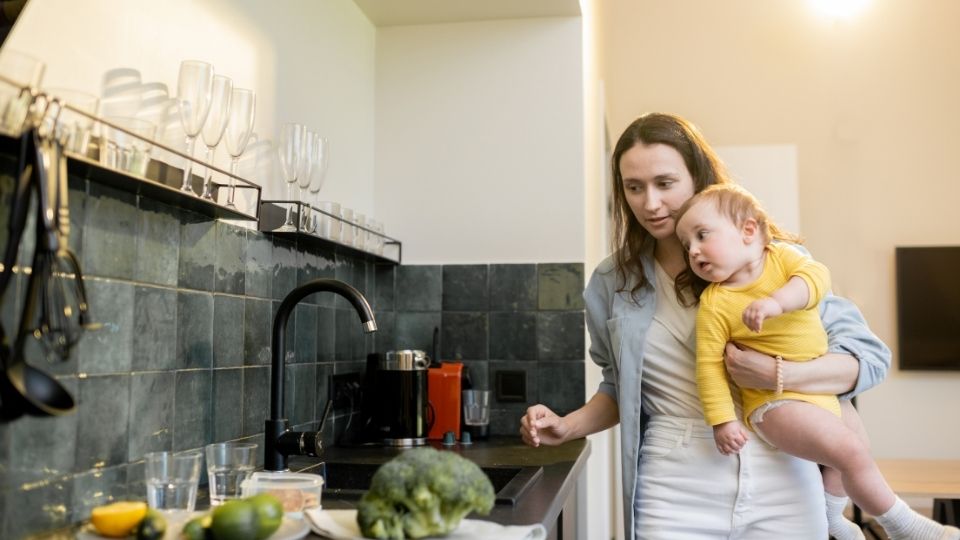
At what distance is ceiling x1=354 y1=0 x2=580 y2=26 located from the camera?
107 inches

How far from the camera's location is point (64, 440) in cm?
132

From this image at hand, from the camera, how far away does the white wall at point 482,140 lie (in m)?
2.83

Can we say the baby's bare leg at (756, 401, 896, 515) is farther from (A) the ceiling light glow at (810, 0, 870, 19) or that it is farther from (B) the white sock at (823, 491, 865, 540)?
(A) the ceiling light glow at (810, 0, 870, 19)

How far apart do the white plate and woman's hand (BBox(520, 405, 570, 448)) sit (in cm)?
73

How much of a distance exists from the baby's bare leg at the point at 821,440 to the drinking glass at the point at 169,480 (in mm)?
1095

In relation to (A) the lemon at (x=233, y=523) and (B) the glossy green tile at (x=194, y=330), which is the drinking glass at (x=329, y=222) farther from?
(A) the lemon at (x=233, y=523)

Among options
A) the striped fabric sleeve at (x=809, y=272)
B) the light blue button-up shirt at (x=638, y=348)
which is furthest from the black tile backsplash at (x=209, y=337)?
the striped fabric sleeve at (x=809, y=272)

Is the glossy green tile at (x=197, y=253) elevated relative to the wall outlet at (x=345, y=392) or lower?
elevated

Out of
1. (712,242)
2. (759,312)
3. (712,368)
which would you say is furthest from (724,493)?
(712,242)

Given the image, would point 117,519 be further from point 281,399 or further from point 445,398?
point 445,398

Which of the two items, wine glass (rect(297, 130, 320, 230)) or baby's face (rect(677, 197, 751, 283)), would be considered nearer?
baby's face (rect(677, 197, 751, 283))

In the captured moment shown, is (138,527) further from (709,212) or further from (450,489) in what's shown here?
(709,212)

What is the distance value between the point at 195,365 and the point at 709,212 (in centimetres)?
104

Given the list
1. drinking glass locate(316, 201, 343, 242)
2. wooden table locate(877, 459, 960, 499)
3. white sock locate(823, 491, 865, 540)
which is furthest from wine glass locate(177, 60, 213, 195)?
wooden table locate(877, 459, 960, 499)
